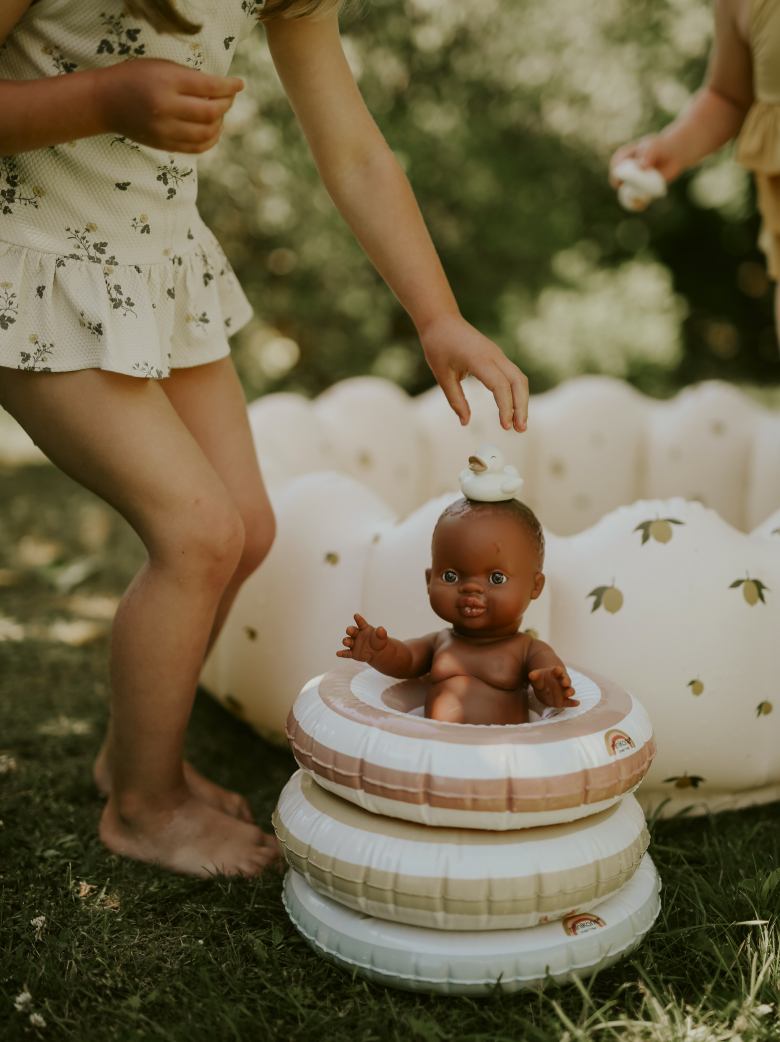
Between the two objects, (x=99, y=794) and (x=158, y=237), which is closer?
(x=158, y=237)

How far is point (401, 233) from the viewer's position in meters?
1.36

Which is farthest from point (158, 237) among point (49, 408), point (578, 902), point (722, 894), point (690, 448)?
point (690, 448)

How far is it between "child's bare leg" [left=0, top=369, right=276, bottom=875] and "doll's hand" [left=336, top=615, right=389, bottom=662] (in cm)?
23

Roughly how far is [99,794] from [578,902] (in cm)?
89

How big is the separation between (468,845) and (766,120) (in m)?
1.62

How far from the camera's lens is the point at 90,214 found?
1182mm

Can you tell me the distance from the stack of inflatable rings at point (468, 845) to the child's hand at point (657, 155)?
1.42 meters

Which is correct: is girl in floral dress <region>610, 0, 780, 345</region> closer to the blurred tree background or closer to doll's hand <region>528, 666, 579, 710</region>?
doll's hand <region>528, 666, 579, 710</region>

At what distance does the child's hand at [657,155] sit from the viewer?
2072 millimetres

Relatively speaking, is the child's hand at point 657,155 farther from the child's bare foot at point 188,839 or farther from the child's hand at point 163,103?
the child's bare foot at point 188,839

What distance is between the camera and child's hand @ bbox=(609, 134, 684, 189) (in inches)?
81.6

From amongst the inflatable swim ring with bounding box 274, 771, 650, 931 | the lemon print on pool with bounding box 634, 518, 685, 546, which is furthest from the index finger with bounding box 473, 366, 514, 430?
the inflatable swim ring with bounding box 274, 771, 650, 931

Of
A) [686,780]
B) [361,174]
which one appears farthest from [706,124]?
[686,780]

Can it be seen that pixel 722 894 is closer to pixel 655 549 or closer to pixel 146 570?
pixel 655 549
